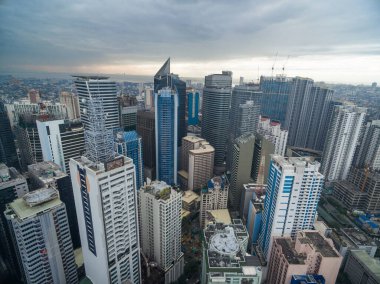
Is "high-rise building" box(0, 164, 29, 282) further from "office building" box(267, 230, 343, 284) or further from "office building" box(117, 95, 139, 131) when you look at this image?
"office building" box(267, 230, 343, 284)

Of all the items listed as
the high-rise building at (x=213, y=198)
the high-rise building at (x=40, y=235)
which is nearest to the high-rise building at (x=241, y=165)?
the high-rise building at (x=213, y=198)

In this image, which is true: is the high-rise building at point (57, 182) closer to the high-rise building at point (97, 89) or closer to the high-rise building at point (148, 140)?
the high-rise building at point (97, 89)

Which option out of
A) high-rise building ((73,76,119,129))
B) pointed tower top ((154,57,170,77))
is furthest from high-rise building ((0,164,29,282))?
pointed tower top ((154,57,170,77))

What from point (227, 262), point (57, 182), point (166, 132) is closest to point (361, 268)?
point (227, 262)

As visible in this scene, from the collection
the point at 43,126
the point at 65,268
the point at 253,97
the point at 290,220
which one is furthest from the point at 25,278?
the point at 253,97

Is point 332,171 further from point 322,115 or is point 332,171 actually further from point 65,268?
point 65,268
